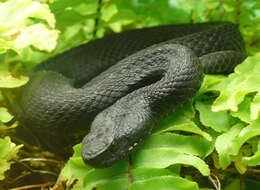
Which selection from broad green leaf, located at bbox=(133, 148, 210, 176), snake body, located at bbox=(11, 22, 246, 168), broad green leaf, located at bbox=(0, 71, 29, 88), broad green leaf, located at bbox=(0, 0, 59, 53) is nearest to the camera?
broad green leaf, located at bbox=(133, 148, 210, 176)

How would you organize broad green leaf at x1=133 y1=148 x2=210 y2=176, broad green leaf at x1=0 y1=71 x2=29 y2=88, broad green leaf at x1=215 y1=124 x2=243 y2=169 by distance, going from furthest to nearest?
broad green leaf at x1=0 y1=71 x2=29 y2=88 → broad green leaf at x1=215 y1=124 x2=243 y2=169 → broad green leaf at x1=133 y1=148 x2=210 y2=176

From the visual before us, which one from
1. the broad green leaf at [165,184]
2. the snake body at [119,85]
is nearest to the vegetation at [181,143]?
the broad green leaf at [165,184]

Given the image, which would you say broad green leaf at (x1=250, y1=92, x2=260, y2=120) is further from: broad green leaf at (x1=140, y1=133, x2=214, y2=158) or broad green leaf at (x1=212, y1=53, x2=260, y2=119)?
broad green leaf at (x1=140, y1=133, x2=214, y2=158)

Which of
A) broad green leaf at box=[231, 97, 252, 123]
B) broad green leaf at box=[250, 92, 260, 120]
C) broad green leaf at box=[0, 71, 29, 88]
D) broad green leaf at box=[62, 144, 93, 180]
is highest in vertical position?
broad green leaf at box=[0, 71, 29, 88]

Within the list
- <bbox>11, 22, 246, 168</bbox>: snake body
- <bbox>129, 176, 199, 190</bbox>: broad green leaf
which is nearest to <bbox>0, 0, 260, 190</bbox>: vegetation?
<bbox>129, 176, 199, 190</bbox>: broad green leaf

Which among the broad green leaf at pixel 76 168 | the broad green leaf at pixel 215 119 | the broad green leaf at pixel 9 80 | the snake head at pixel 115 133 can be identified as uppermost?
the broad green leaf at pixel 9 80

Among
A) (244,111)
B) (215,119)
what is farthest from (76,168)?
(244,111)

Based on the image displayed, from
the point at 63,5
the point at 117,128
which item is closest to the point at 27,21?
the point at 63,5

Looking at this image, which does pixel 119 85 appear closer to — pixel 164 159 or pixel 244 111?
pixel 164 159

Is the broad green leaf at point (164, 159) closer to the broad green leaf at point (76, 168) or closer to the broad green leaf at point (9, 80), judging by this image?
the broad green leaf at point (76, 168)
